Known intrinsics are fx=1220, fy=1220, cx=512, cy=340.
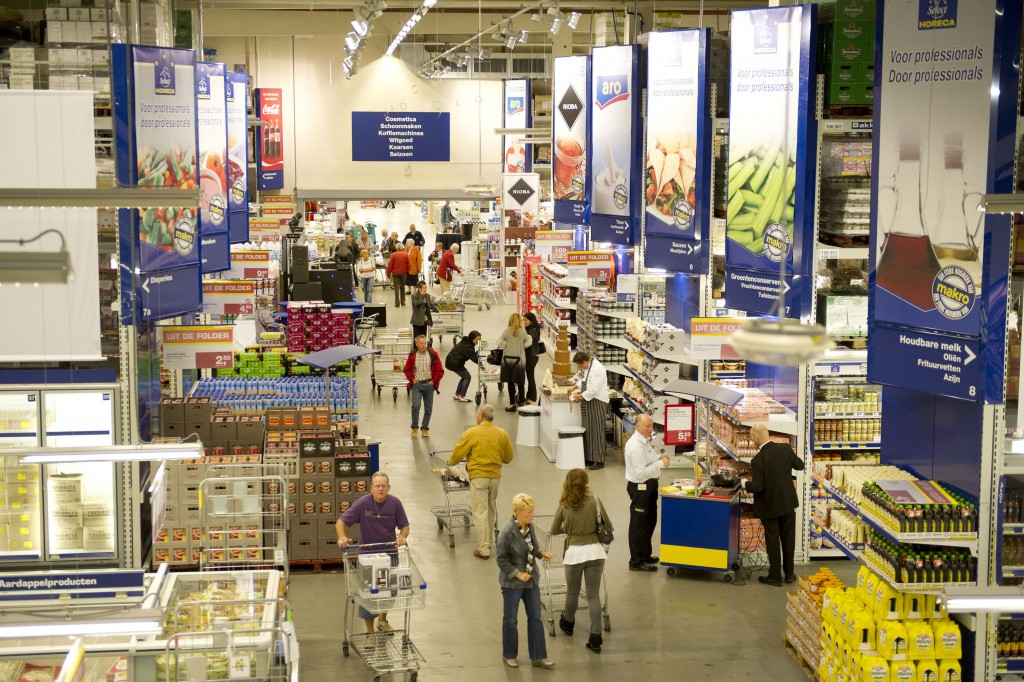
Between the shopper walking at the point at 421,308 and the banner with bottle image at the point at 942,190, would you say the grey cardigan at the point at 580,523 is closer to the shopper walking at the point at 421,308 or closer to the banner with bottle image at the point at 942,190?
the banner with bottle image at the point at 942,190

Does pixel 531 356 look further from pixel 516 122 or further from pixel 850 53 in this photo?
pixel 516 122

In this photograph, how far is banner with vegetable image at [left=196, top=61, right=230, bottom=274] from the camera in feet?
46.9

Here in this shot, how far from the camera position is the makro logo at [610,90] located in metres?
15.8

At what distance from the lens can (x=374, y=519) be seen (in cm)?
970

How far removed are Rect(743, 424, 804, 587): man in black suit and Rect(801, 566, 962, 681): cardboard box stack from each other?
98.9 inches

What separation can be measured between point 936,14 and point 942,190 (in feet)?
3.77

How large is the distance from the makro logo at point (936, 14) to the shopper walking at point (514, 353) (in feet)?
31.9

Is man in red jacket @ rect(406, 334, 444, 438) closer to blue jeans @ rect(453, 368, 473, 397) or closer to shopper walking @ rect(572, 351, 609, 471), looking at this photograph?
blue jeans @ rect(453, 368, 473, 397)

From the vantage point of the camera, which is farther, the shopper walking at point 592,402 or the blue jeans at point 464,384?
the blue jeans at point 464,384

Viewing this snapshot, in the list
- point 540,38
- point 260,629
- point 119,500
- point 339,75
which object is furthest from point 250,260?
point 540,38

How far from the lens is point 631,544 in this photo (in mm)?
11500

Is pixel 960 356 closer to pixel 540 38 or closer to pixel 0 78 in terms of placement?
pixel 0 78

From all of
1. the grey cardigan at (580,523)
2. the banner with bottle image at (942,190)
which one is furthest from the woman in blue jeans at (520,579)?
the banner with bottle image at (942,190)

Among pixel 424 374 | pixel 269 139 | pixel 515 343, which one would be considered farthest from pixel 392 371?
pixel 269 139
